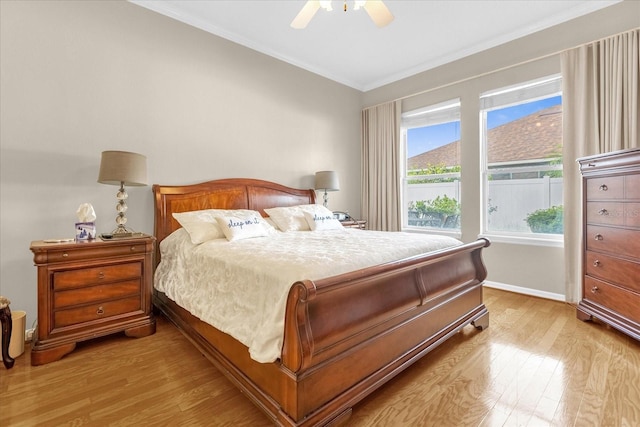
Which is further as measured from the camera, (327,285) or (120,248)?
(120,248)

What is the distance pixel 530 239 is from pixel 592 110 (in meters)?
1.41

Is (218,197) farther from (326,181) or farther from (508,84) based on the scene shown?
(508,84)

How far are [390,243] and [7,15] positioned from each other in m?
3.26

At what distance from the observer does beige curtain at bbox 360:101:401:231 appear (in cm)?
447

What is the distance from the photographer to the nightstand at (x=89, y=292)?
1.96 meters

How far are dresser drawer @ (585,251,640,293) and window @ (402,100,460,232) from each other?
1600 millimetres

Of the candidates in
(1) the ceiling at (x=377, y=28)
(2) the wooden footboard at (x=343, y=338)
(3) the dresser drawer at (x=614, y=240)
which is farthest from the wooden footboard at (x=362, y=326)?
(1) the ceiling at (x=377, y=28)

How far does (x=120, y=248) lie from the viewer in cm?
225

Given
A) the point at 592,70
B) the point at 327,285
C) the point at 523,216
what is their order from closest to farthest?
the point at 327,285
the point at 592,70
the point at 523,216

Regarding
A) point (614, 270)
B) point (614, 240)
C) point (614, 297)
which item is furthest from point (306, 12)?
point (614, 297)

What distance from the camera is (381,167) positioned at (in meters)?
4.64

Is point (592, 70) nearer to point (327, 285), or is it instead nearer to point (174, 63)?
point (327, 285)

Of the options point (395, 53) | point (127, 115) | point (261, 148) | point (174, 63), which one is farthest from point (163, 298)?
point (395, 53)

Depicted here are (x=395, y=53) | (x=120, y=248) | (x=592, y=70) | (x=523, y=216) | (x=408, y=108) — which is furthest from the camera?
(x=408, y=108)
